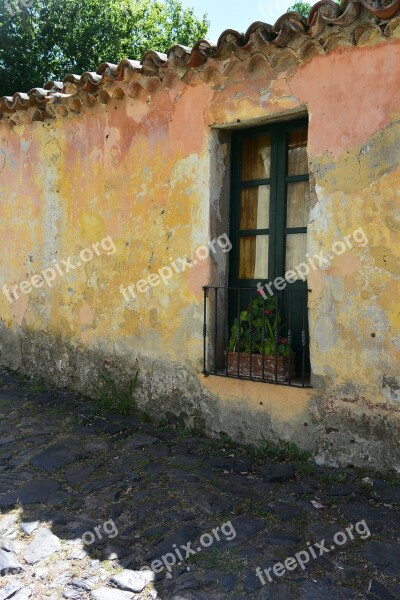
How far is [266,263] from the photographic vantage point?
486 cm

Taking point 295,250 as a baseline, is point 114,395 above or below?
below

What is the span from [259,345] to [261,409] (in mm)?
510

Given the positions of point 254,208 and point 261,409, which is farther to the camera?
point 254,208

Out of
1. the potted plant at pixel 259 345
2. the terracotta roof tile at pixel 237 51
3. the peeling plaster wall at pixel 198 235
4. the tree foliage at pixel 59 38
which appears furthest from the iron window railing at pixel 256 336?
the tree foliage at pixel 59 38

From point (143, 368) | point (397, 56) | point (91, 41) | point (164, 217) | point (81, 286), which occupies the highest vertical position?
point (91, 41)

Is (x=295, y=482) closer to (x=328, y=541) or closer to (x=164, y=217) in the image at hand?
(x=328, y=541)

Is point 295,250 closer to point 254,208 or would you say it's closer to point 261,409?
point 254,208

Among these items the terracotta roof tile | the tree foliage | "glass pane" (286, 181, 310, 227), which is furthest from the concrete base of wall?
the tree foliage

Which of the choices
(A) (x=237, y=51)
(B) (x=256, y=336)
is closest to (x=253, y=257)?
(B) (x=256, y=336)

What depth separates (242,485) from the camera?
4.09m

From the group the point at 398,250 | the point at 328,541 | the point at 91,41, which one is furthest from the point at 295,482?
the point at 91,41

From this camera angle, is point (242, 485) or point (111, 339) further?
point (111, 339)

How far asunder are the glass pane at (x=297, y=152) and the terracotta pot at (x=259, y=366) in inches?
58.3

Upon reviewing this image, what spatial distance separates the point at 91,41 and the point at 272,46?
1008cm
